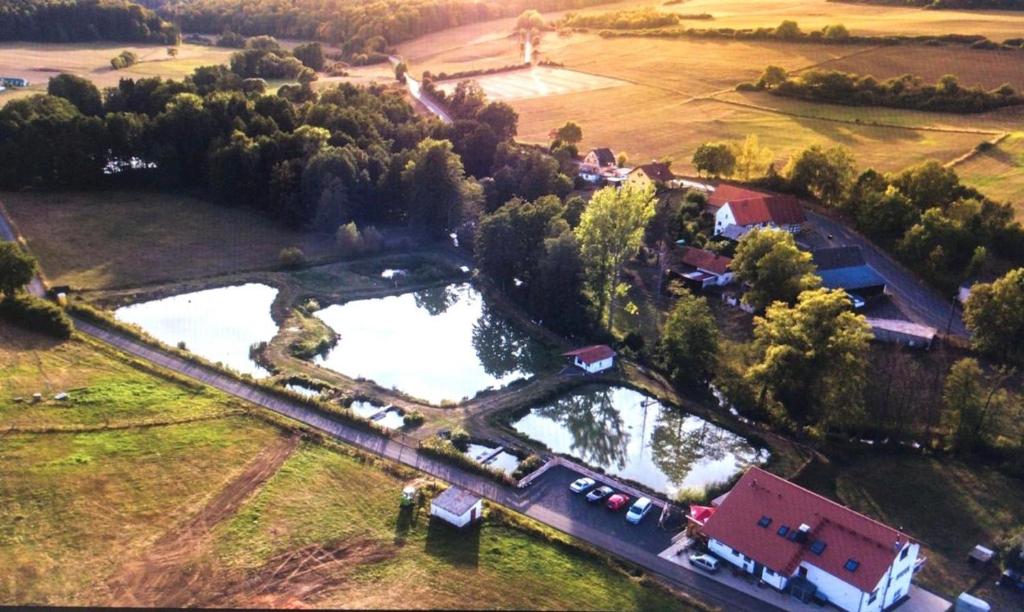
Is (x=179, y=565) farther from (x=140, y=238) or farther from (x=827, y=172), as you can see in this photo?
(x=827, y=172)

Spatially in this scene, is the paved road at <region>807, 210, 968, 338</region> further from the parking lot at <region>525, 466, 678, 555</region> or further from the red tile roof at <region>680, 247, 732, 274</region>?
the parking lot at <region>525, 466, 678, 555</region>

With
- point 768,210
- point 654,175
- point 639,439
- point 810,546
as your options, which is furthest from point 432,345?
point 654,175

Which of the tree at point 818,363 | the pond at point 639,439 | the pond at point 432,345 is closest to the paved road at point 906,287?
the tree at point 818,363

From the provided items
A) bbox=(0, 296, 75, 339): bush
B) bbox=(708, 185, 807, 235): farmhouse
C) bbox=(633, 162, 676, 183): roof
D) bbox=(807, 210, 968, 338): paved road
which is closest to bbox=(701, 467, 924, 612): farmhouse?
bbox=(807, 210, 968, 338): paved road

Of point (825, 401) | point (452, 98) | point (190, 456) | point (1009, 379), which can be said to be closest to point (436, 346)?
point (190, 456)

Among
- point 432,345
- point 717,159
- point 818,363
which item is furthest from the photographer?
point 717,159
